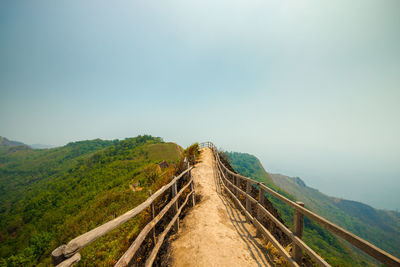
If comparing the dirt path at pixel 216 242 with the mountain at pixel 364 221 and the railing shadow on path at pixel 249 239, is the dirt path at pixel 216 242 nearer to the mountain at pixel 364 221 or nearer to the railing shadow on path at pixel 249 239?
the railing shadow on path at pixel 249 239

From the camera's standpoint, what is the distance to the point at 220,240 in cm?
392

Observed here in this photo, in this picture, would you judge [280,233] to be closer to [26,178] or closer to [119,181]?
[119,181]

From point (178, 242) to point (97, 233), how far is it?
2.71 metres

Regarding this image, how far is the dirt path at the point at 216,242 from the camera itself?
3.32 m

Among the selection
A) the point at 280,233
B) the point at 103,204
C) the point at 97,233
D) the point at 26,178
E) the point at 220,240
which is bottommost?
the point at 26,178

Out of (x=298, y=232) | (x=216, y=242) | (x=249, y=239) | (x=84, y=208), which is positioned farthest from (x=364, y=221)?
(x=84, y=208)

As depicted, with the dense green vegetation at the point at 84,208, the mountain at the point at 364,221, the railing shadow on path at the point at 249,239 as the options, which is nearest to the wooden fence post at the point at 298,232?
the railing shadow on path at the point at 249,239

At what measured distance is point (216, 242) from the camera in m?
3.83

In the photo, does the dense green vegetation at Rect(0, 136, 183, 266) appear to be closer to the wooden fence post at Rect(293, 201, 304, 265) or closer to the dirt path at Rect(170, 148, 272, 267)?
the dirt path at Rect(170, 148, 272, 267)

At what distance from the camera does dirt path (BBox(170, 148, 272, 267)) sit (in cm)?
332

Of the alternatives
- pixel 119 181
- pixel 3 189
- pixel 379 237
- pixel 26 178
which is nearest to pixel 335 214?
pixel 379 237

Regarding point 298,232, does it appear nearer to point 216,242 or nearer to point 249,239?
point 249,239

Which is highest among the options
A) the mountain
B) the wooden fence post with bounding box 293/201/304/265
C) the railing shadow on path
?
the wooden fence post with bounding box 293/201/304/265

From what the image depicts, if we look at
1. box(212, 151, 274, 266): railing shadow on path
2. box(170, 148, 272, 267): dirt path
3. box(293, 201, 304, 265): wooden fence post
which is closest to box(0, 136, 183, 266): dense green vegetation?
box(170, 148, 272, 267): dirt path
